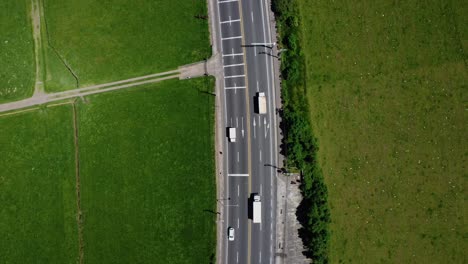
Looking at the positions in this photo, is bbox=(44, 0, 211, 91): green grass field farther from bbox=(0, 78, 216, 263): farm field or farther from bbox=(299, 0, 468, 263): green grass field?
bbox=(299, 0, 468, 263): green grass field

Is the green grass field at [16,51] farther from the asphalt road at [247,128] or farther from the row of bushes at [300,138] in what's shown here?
the row of bushes at [300,138]

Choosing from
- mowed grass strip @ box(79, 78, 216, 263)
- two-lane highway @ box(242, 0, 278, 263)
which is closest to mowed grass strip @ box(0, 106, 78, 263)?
mowed grass strip @ box(79, 78, 216, 263)

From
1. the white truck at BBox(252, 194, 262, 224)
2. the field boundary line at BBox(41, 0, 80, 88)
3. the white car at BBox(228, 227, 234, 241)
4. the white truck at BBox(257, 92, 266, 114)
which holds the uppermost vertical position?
the field boundary line at BBox(41, 0, 80, 88)

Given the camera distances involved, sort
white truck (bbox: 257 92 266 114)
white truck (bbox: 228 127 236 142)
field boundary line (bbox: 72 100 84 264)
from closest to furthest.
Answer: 1. white truck (bbox: 257 92 266 114)
2. white truck (bbox: 228 127 236 142)
3. field boundary line (bbox: 72 100 84 264)

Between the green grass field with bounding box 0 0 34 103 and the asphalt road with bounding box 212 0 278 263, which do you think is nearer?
the asphalt road with bounding box 212 0 278 263

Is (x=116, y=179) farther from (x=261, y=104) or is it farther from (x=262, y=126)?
(x=261, y=104)

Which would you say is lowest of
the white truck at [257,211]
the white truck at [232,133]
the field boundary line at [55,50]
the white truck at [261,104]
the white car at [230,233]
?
the white car at [230,233]

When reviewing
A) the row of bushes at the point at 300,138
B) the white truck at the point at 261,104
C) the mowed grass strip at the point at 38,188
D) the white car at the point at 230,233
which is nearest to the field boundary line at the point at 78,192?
the mowed grass strip at the point at 38,188
